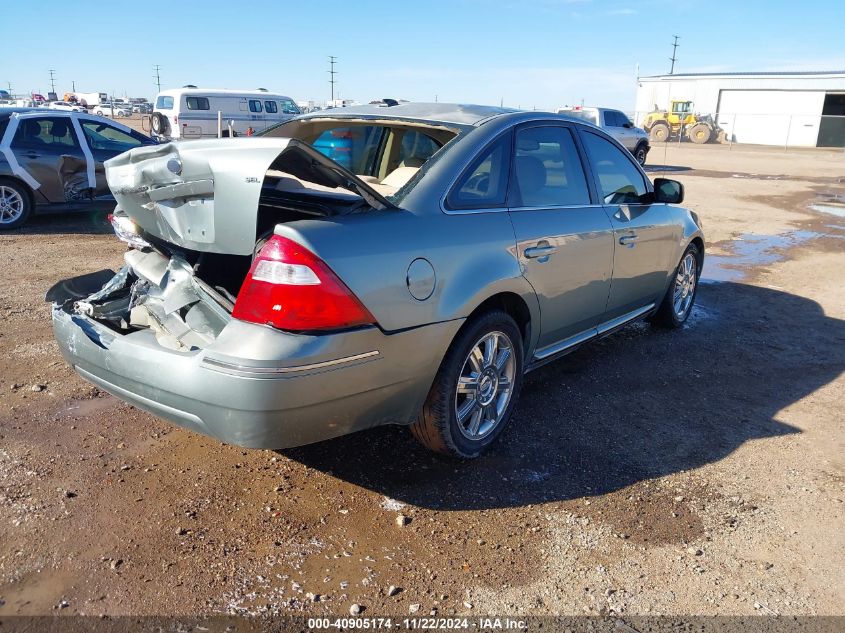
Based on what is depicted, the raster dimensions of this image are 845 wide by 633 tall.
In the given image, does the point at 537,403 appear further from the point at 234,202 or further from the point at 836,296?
the point at 836,296

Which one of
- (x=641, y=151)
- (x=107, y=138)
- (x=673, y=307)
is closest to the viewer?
(x=673, y=307)

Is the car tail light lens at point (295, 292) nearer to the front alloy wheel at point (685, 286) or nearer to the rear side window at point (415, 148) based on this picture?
the rear side window at point (415, 148)

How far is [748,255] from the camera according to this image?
30.6ft

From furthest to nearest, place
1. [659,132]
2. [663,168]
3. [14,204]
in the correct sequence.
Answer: [659,132] → [663,168] → [14,204]

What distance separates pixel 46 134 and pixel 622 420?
8.59 m

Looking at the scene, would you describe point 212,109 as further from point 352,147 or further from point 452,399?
point 452,399

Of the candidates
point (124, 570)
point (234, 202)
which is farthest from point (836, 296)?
point (124, 570)

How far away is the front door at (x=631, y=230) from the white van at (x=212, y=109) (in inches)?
800

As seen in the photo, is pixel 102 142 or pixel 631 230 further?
pixel 102 142

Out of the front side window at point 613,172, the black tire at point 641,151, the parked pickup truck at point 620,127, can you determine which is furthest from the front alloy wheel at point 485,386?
the black tire at point 641,151

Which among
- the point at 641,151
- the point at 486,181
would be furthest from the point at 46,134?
the point at 641,151

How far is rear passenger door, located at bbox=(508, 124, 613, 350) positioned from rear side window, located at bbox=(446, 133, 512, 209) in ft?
0.22

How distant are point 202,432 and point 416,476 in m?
1.08

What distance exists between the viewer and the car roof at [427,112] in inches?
148
